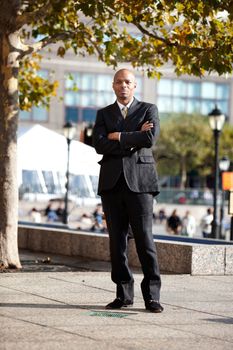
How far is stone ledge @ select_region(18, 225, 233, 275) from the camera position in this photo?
1162 centimetres

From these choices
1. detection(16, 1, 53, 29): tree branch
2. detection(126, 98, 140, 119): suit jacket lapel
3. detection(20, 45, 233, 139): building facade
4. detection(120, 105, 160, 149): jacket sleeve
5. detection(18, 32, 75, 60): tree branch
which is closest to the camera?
detection(120, 105, 160, 149): jacket sleeve

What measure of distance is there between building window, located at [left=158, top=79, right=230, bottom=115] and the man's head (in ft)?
280

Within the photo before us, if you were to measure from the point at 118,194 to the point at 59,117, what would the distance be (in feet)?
267

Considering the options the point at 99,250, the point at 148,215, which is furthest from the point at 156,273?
the point at 99,250

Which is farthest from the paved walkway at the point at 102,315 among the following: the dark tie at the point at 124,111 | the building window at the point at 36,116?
the building window at the point at 36,116

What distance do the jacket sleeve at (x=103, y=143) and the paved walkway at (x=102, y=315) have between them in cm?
127

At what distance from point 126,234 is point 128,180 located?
528mm

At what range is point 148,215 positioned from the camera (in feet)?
26.5

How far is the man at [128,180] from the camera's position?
7.95m

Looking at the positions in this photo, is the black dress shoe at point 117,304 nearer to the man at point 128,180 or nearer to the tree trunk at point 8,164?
the man at point 128,180

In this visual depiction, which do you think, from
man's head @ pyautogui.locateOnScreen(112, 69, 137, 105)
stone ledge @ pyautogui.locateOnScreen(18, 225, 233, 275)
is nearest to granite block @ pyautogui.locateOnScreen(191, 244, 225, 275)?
stone ledge @ pyautogui.locateOnScreen(18, 225, 233, 275)

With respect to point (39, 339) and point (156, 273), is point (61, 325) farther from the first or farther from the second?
point (156, 273)

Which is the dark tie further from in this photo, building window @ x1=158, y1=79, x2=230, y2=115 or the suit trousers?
building window @ x1=158, y1=79, x2=230, y2=115

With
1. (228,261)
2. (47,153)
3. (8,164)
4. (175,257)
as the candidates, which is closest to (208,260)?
(228,261)
